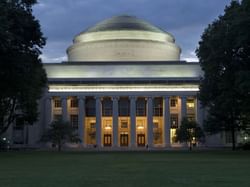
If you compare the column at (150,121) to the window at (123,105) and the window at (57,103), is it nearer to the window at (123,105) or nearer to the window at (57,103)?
the window at (123,105)

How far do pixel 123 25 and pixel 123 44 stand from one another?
235 inches

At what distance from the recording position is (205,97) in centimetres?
5612

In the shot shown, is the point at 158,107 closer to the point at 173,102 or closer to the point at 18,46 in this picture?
the point at 173,102

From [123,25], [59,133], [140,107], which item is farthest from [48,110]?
[123,25]

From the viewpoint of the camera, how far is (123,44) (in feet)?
384

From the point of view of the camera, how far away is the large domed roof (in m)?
120

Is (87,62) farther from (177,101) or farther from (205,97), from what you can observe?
(205,97)

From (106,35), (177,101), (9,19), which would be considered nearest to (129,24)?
(106,35)

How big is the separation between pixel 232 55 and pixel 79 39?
7735 centimetres

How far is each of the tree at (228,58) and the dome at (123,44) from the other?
61.1m

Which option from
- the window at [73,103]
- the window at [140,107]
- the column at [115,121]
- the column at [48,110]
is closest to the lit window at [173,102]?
the window at [140,107]

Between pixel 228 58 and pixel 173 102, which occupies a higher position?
pixel 173 102

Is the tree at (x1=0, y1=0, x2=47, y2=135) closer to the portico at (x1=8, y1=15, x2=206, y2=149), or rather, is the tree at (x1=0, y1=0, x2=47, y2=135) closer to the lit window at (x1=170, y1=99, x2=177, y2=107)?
the portico at (x1=8, y1=15, x2=206, y2=149)

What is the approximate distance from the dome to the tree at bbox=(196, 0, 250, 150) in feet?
200
